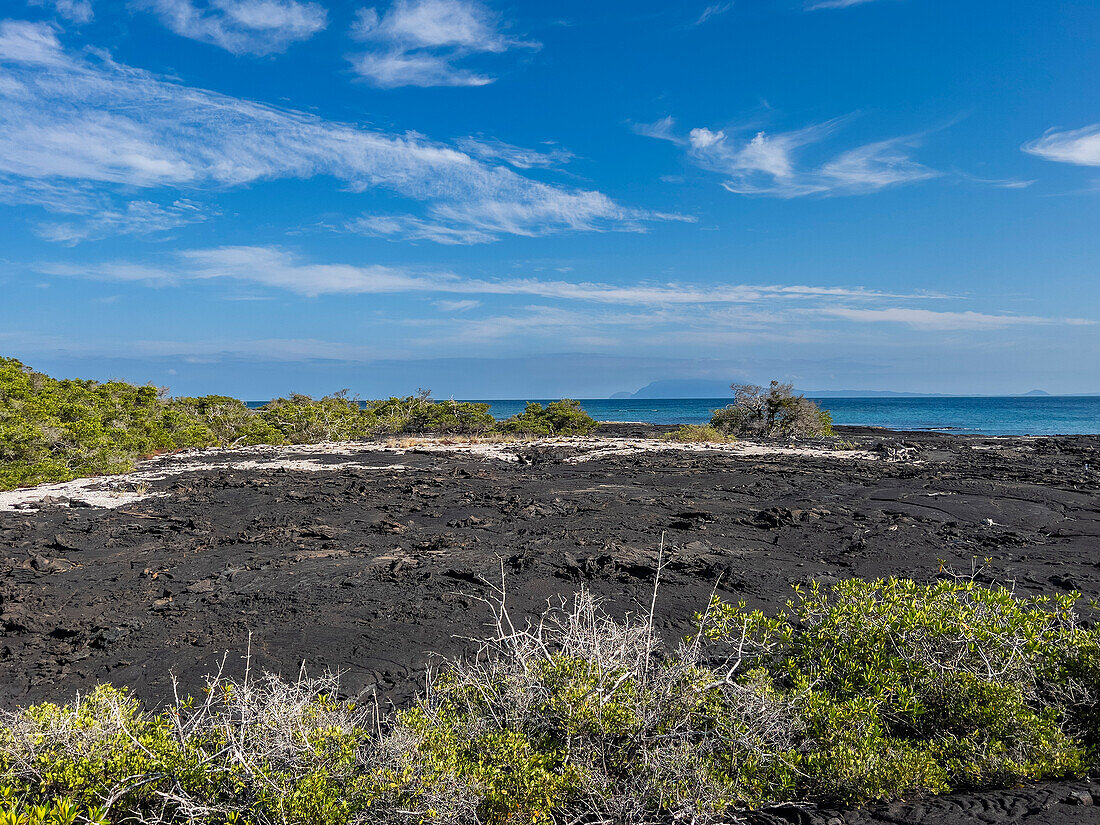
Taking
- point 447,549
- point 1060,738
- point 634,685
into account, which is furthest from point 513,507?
point 1060,738

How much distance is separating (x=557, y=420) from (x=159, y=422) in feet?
60.7

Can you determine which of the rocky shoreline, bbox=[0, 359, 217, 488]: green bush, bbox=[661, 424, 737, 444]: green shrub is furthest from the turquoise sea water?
bbox=[0, 359, 217, 488]: green bush

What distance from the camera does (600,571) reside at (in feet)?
26.7

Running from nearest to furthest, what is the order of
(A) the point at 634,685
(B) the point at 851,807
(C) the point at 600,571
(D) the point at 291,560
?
(B) the point at 851,807 < (A) the point at 634,685 < (C) the point at 600,571 < (D) the point at 291,560

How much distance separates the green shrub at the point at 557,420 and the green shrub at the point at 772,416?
281 inches

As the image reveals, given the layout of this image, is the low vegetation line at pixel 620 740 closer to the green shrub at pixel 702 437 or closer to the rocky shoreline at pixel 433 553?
the rocky shoreline at pixel 433 553

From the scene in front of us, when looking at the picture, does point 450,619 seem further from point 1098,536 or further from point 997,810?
point 1098,536

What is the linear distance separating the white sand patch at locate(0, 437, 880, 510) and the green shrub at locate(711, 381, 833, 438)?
413 cm

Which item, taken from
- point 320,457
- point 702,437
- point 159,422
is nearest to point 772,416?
point 702,437

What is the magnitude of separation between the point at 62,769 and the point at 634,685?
3.01 meters

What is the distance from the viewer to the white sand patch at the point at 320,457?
13.9 meters

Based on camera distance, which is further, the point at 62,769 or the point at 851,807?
the point at 851,807

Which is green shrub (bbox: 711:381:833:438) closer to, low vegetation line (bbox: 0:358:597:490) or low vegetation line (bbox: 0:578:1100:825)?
low vegetation line (bbox: 0:358:597:490)

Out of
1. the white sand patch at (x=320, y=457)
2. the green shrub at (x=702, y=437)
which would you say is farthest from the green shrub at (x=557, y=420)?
the green shrub at (x=702, y=437)
